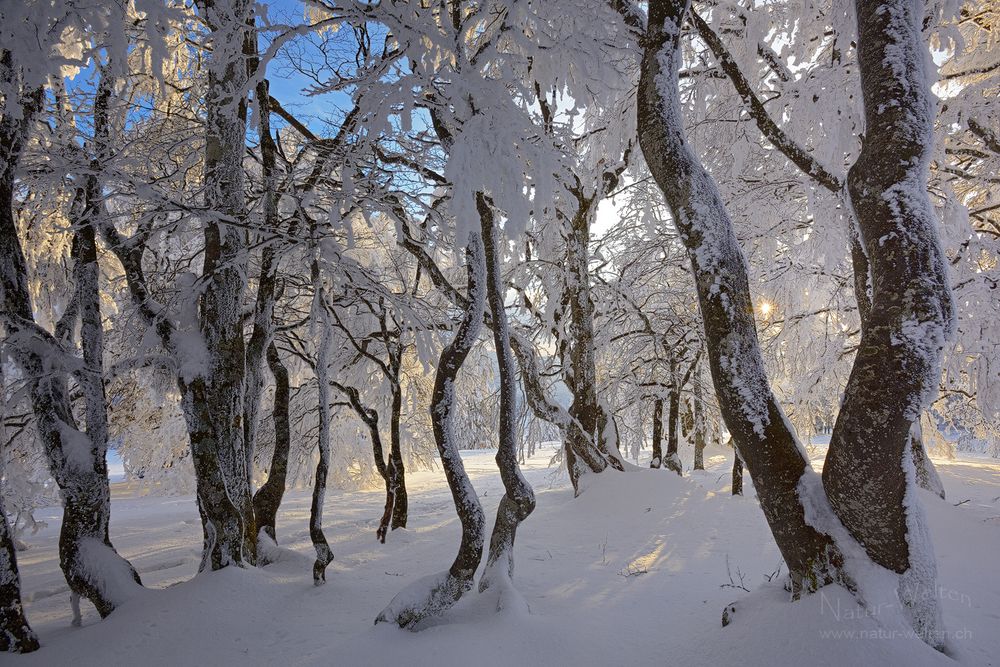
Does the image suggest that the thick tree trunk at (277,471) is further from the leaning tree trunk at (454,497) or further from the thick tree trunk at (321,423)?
the leaning tree trunk at (454,497)

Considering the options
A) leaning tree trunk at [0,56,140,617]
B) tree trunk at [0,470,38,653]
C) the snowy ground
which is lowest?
the snowy ground

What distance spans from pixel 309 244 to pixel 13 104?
2.18 meters

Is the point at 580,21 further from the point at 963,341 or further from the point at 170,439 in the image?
the point at 170,439

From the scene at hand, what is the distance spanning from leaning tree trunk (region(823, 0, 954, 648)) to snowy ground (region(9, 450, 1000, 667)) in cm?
41

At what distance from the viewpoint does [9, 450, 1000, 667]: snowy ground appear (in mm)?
2834

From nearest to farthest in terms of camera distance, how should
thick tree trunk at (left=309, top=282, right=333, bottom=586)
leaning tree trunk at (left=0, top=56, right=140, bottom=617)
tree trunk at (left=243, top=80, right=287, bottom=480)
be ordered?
leaning tree trunk at (left=0, top=56, right=140, bottom=617) < thick tree trunk at (left=309, top=282, right=333, bottom=586) < tree trunk at (left=243, top=80, right=287, bottom=480)

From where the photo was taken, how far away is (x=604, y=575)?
495 cm

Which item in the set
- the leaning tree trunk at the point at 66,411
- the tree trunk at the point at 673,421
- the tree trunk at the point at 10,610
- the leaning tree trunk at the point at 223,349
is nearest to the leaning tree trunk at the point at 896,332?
the leaning tree trunk at the point at 223,349

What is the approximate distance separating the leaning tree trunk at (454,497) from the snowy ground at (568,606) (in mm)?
141

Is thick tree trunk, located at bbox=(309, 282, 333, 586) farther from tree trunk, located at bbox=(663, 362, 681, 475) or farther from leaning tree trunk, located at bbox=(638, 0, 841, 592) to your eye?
tree trunk, located at bbox=(663, 362, 681, 475)

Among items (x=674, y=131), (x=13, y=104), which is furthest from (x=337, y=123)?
(x=674, y=131)

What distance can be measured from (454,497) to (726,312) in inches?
98.5

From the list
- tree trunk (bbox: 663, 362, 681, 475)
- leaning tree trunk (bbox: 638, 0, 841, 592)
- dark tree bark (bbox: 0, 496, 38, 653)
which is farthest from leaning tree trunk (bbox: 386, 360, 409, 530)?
tree trunk (bbox: 663, 362, 681, 475)

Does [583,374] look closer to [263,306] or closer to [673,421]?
[673,421]
